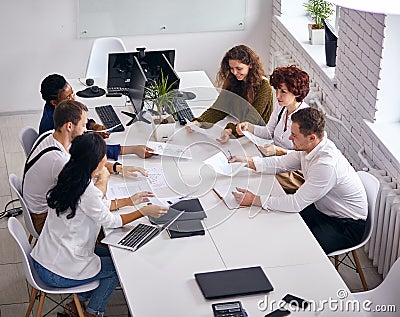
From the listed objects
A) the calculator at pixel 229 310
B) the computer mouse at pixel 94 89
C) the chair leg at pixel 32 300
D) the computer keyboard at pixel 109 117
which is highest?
the calculator at pixel 229 310

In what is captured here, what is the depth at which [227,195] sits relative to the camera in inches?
153

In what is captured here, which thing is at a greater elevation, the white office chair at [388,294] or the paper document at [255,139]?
the paper document at [255,139]

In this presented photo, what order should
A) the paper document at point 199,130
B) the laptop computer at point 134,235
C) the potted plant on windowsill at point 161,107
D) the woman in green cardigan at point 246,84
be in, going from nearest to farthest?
the laptop computer at point 134,235, the paper document at point 199,130, the potted plant on windowsill at point 161,107, the woman in green cardigan at point 246,84

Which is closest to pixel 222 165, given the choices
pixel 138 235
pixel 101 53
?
pixel 138 235

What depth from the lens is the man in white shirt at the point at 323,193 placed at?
379 centimetres

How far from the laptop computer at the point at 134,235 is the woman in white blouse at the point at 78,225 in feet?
0.16

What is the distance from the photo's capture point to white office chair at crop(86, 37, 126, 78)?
598cm

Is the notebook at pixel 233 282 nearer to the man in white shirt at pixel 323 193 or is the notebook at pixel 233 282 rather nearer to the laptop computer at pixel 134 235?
the laptop computer at pixel 134 235

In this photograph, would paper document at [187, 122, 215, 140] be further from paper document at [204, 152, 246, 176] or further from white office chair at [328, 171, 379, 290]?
white office chair at [328, 171, 379, 290]

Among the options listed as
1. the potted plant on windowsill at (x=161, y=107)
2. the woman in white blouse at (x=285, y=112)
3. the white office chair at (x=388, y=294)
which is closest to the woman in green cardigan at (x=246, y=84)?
the woman in white blouse at (x=285, y=112)

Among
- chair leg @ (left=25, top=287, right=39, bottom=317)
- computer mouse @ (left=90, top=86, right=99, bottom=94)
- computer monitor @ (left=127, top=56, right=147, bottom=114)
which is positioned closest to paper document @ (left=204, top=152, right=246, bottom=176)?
computer monitor @ (left=127, top=56, right=147, bottom=114)

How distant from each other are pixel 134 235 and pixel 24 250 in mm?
524

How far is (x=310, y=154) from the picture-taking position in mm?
3891

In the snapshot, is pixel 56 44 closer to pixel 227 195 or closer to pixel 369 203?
pixel 227 195
